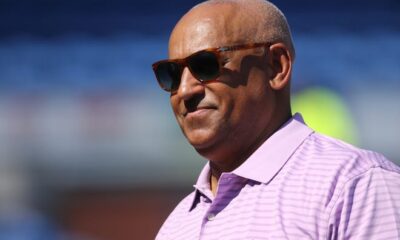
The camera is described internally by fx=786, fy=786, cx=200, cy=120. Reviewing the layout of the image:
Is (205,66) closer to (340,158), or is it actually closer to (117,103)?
(340,158)

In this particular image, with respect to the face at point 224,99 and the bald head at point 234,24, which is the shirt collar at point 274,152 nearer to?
the face at point 224,99

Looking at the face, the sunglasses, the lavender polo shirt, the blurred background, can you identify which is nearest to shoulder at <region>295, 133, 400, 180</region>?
the lavender polo shirt

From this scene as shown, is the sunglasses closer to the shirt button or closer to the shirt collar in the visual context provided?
the shirt collar

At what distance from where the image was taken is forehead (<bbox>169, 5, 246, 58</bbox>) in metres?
1.80

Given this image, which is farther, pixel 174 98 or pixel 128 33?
pixel 128 33

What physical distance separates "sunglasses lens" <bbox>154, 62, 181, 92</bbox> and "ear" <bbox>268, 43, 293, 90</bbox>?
0.22 meters

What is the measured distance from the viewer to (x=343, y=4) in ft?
20.4

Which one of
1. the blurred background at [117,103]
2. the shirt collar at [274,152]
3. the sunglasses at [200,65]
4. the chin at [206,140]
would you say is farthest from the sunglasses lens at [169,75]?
the blurred background at [117,103]

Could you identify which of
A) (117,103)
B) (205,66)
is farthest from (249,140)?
(117,103)

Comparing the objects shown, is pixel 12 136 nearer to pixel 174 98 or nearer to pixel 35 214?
pixel 35 214

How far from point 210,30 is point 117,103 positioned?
423 centimetres

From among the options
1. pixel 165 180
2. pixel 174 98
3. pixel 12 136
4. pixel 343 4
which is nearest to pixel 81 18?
pixel 12 136

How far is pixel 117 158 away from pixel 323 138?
168 inches

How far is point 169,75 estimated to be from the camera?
186 centimetres
